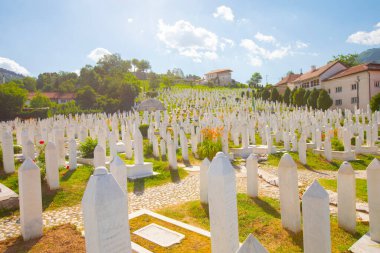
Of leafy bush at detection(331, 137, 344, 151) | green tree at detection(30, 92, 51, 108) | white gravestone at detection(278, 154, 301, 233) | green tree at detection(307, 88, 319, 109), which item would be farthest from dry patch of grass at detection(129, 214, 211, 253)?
green tree at detection(30, 92, 51, 108)

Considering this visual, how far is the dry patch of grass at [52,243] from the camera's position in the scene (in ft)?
15.1

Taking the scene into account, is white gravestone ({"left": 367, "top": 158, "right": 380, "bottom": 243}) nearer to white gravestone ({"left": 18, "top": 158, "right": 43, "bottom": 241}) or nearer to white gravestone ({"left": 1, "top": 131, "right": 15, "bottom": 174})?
white gravestone ({"left": 18, "top": 158, "right": 43, "bottom": 241})

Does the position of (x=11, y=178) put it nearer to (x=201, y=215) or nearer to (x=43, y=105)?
(x=201, y=215)

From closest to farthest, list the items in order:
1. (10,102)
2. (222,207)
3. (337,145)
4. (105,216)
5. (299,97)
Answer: (105,216), (222,207), (337,145), (10,102), (299,97)

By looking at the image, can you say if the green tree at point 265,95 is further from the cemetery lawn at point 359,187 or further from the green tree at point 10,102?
the cemetery lawn at point 359,187

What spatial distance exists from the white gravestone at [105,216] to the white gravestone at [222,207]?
1406 millimetres

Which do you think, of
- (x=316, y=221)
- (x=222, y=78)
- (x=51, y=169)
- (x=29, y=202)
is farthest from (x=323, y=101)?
(x=222, y=78)

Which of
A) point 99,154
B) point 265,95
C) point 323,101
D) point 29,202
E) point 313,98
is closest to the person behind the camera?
point 29,202

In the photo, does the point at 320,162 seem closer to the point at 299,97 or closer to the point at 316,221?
the point at 316,221

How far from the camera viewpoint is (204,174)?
7301 mm

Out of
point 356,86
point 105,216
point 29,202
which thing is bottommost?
point 29,202

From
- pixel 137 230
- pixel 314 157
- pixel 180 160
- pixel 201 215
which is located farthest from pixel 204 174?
pixel 314 157

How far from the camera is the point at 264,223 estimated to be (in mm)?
5758

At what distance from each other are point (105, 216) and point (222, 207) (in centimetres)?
169
